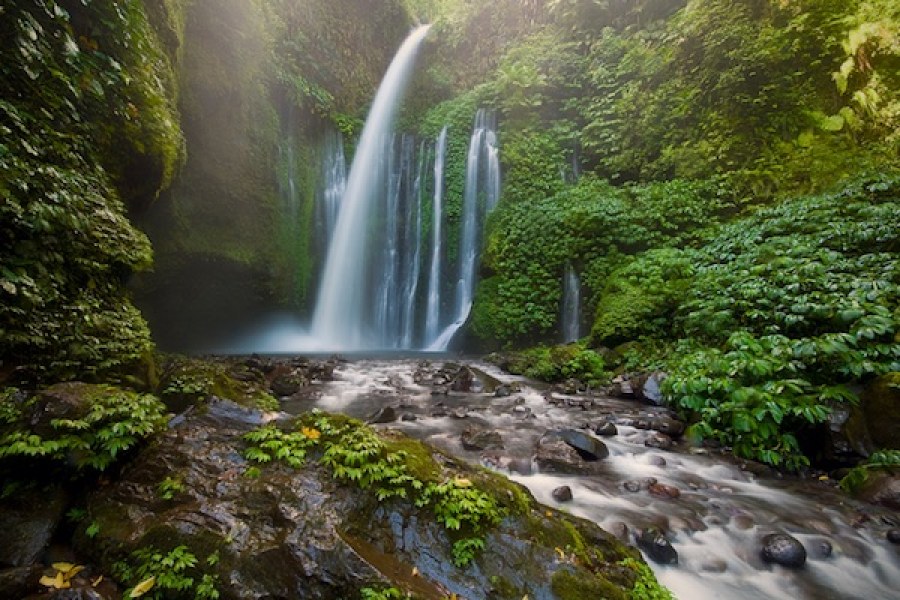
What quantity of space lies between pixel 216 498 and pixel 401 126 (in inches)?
680

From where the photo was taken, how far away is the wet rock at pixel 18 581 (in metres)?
1.39

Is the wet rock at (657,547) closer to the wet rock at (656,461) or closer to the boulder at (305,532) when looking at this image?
the boulder at (305,532)

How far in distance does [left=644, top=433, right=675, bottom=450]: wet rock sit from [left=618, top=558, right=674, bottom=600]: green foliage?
261cm

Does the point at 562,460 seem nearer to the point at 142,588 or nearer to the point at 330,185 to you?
the point at 142,588

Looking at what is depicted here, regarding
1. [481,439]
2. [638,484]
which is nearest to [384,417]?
[481,439]

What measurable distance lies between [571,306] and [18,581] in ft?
33.1

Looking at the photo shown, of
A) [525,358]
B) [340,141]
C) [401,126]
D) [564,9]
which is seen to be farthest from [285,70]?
[525,358]

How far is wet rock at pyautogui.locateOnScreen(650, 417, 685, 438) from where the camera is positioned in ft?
15.6

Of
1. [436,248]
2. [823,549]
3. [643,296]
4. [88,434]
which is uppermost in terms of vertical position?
[436,248]

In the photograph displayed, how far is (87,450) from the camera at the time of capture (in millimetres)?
1925

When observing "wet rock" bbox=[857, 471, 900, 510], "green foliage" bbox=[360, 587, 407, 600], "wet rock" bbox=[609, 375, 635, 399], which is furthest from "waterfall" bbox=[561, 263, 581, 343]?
"green foliage" bbox=[360, 587, 407, 600]

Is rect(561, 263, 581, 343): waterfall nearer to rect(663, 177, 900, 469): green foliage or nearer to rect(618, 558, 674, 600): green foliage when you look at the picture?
rect(663, 177, 900, 469): green foliage

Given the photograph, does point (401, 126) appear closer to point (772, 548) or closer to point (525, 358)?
point (525, 358)

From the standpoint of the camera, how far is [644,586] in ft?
6.39
